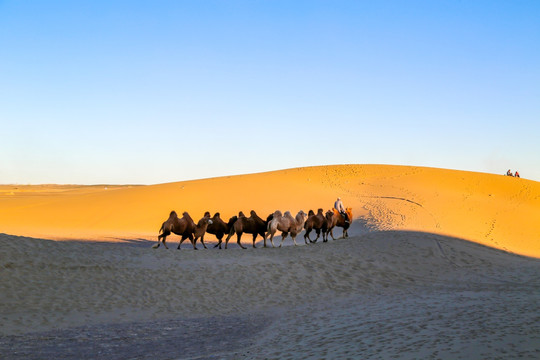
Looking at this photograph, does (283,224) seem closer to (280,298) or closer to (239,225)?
(239,225)

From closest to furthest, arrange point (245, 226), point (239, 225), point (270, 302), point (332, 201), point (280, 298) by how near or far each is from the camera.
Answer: point (270, 302)
point (280, 298)
point (239, 225)
point (245, 226)
point (332, 201)

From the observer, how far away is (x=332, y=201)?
124ft

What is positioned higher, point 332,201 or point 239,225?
point 332,201

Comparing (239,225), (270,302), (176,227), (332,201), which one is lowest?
(270,302)

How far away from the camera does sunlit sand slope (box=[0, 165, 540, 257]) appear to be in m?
29.7

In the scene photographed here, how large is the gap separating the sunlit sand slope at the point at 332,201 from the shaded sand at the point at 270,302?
31.8ft

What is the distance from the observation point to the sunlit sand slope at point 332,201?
29656mm

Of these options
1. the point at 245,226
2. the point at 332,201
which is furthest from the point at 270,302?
the point at 332,201

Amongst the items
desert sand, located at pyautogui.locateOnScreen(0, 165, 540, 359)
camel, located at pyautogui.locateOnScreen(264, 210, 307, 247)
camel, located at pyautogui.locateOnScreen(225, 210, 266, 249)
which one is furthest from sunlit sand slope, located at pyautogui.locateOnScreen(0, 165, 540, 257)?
camel, located at pyautogui.locateOnScreen(225, 210, 266, 249)

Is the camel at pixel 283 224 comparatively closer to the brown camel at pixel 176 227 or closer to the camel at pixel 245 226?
the camel at pixel 245 226

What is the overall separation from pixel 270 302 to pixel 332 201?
979 inches

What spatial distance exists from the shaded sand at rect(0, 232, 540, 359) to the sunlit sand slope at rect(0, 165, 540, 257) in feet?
31.8

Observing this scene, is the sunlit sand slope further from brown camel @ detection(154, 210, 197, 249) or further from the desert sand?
brown camel @ detection(154, 210, 197, 249)

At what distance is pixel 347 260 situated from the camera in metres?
17.8
